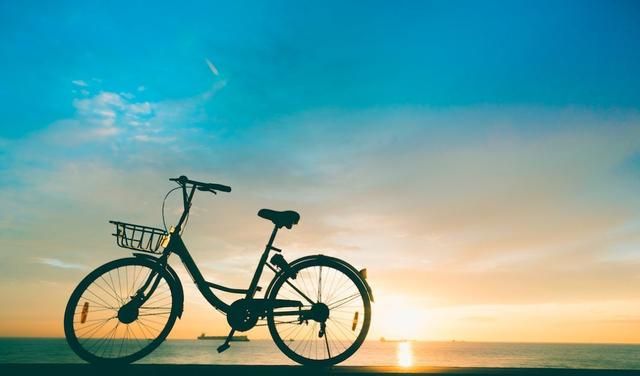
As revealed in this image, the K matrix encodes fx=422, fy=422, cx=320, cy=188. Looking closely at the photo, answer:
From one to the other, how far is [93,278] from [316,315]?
8.07ft

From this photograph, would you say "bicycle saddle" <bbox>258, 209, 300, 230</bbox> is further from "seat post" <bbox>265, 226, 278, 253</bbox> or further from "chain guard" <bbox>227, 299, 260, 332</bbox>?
"chain guard" <bbox>227, 299, 260, 332</bbox>

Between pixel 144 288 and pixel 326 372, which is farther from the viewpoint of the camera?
pixel 144 288

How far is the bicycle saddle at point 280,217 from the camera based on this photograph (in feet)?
16.0

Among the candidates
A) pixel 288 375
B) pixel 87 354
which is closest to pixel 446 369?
pixel 288 375

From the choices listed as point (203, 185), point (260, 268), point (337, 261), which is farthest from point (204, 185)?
point (337, 261)

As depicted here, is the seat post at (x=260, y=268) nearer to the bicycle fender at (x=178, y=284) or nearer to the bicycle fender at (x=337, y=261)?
the bicycle fender at (x=337, y=261)

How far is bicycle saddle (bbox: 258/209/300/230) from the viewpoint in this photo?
4883 mm

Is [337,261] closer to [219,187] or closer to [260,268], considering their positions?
[260,268]

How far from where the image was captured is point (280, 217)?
4883 mm

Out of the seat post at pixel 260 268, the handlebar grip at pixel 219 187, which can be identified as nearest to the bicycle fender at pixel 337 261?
the seat post at pixel 260 268

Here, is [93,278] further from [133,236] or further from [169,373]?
[169,373]

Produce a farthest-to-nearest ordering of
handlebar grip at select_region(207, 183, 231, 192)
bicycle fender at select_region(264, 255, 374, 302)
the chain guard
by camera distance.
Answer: handlebar grip at select_region(207, 183, 231, 192)
bicycle fender at select_region(264, 255, 374, 302)
the chain guard

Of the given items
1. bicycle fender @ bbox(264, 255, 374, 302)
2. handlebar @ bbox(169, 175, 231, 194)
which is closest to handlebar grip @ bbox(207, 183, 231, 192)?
handlebar @ bbox(169, 175, 231, 194)

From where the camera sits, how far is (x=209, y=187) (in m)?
5.02
